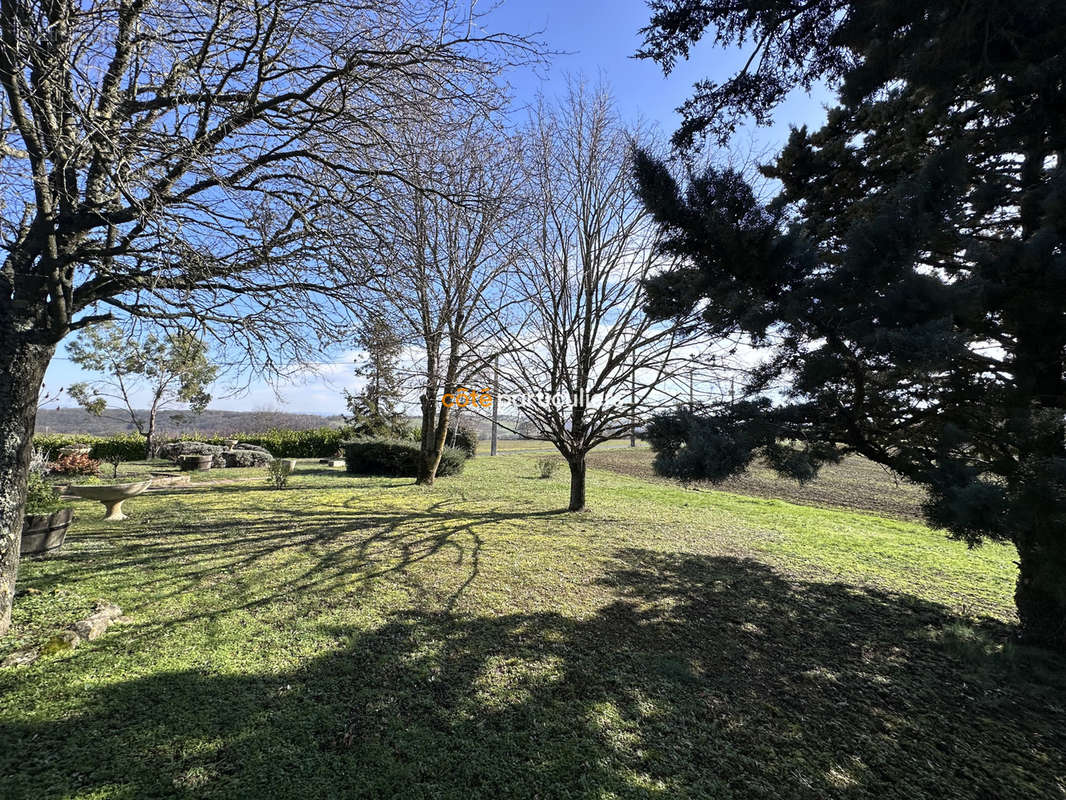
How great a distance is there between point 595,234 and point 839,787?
318 inches

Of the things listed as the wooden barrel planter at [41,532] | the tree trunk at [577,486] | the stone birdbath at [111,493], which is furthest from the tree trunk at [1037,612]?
the stone birdbath at [111,493]

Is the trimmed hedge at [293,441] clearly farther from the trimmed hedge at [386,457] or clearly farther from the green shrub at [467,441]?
the green shrub at [467,441]

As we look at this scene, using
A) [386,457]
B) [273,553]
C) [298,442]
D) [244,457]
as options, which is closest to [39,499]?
[273,553]

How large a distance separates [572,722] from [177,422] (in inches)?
924

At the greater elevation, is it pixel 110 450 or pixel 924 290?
pixel 924 290

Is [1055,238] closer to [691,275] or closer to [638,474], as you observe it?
[691,275]

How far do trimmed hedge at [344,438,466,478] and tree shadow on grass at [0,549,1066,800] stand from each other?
36.0 feet

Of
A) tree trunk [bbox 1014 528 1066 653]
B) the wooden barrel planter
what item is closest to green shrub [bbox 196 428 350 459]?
the wooden barrel planter

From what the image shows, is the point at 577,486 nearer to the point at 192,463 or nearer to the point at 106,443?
the point at 192,463

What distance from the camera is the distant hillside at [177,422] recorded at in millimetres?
18688

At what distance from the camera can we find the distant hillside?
1869cm

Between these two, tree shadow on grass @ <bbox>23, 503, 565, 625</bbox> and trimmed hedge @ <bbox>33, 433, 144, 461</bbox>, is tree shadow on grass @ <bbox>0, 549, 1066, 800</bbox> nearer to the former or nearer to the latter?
tree shadow on grass @ <bbox>23, 503, 565, 625</bbox>

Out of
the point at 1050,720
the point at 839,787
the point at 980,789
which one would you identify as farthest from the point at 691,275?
the point at 1050,720

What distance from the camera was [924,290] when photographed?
6.74ft
